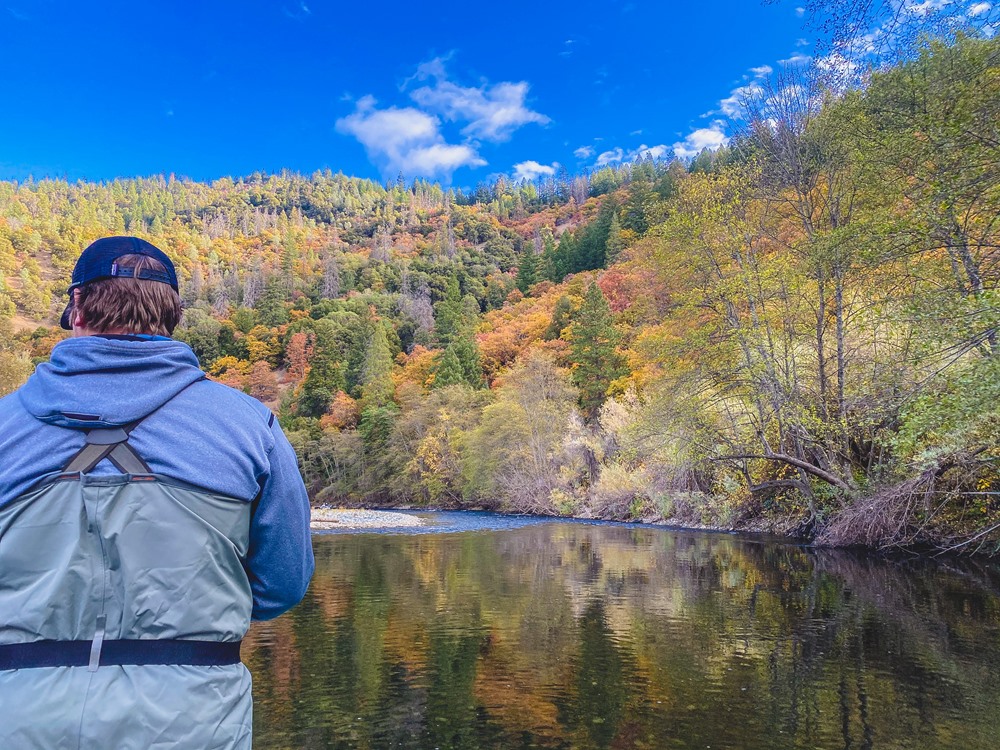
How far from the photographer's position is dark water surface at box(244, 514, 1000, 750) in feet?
16.8

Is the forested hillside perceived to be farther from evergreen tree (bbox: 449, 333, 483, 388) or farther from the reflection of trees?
the reflection of trees

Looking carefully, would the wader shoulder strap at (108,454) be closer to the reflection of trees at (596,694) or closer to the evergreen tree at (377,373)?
the reflection of trees at (596,694)

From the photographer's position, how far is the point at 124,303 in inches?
64.2

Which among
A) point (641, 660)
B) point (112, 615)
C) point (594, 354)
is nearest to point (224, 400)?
point (112, 615)

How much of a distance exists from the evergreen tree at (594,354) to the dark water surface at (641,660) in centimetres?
3194

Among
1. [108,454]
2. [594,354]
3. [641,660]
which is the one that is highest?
[594,354]

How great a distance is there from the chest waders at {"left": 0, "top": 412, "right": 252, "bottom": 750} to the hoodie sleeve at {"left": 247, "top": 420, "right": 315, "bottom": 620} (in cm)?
14

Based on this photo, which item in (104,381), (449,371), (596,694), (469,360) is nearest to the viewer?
(104,381)

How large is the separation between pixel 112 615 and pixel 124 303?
28.7 inches

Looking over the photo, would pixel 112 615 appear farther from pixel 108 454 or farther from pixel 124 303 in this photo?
pixel 124 303

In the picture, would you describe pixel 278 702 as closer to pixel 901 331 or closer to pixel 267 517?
pixel 267 517

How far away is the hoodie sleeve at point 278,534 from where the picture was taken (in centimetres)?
157

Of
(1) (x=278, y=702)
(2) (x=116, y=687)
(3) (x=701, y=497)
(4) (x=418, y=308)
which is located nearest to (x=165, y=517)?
(2) (x=116, y=687)

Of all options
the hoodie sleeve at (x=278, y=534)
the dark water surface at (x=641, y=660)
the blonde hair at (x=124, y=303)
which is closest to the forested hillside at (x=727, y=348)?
the dark water surface at (x=641, y=660)
